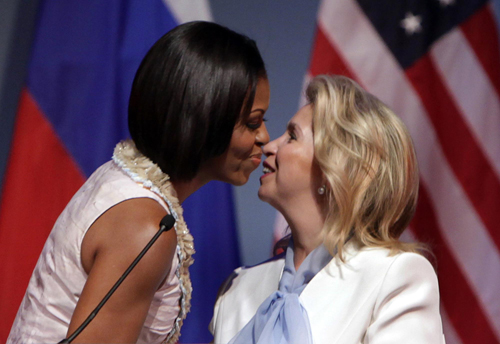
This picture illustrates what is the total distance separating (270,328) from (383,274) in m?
0.24

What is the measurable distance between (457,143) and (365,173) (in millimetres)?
778

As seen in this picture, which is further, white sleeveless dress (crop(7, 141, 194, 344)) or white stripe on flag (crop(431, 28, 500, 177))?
white stripe on flag (crop(431, 28, 500, 177))

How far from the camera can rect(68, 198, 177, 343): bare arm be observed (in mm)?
849

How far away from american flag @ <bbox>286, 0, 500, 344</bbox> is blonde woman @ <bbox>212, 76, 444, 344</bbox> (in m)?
0.58

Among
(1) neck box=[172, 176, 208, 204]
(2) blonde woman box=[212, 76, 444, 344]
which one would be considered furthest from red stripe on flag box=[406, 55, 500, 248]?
(1) neck box=[172, 176, 208, 204]

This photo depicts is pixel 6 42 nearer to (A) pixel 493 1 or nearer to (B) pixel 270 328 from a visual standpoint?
(B) pixel 270 328

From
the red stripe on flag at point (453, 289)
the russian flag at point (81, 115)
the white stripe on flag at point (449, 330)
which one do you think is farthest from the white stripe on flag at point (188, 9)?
the white stripe on flag at point (449, 330)

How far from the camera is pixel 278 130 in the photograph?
5.99 feet

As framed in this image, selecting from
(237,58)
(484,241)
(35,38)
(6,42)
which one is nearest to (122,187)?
(237,58)

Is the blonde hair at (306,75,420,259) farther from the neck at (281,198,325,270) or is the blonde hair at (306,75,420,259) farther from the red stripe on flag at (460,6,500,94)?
the red stripe on flag at (460,6,500,94)

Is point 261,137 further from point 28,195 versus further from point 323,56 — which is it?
point 28,195

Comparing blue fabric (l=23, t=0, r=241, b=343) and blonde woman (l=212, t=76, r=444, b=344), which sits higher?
blue fabric (l=23, t=0, r=241, b=343)

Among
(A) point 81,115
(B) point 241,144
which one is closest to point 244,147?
(B) point 241,144

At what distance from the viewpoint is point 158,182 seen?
1015 mm
